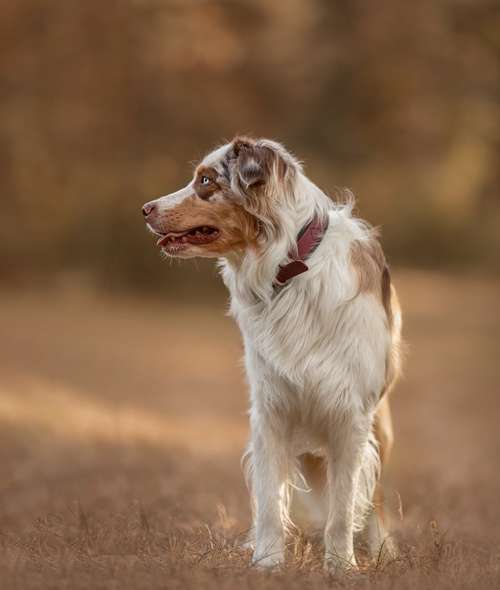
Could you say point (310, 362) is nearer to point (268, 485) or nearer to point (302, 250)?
point (302, 250)

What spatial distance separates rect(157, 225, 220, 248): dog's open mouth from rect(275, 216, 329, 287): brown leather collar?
0.38 meters

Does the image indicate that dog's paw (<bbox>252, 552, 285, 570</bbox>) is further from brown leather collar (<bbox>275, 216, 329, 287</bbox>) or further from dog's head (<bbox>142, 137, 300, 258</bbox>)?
dog's head (<bbox>142, 137, 300, 258</bbox>)

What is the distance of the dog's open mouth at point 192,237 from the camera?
5285 millimetres

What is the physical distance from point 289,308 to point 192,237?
1.96ft

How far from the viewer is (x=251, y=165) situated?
5195mm

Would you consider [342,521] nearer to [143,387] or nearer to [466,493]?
[466,493]

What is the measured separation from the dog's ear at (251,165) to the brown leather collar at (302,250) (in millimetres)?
343

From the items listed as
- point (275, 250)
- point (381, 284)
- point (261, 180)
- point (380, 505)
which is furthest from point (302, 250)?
point (380, 505)

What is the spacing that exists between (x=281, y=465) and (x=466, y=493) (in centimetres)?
419

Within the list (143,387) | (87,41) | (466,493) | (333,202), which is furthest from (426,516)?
(87,41)

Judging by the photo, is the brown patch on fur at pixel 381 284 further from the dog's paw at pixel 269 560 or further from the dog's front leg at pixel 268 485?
the dog's paw at pixel 269 560

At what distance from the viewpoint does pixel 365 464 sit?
5734mm

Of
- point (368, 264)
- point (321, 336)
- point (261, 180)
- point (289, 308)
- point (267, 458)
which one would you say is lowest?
point (267, 458)

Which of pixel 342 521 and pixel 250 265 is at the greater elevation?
pixel 250 265
